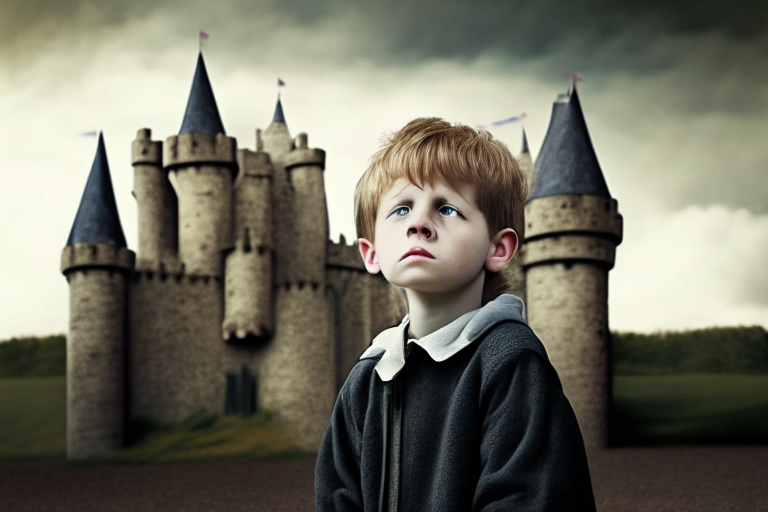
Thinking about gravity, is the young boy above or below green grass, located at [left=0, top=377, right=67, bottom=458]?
above

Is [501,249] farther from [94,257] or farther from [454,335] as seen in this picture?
[94,257]

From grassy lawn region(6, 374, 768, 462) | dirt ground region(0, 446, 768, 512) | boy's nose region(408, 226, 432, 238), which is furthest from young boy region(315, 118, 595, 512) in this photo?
grassy lawn region(6, 374, 768, 462)

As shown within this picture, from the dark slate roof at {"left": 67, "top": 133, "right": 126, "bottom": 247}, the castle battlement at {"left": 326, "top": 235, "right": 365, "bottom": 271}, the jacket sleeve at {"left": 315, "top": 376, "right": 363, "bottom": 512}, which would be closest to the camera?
the jacket sleeve at {"left": 315, "top": 376, "right": 363, "bottom": 512}

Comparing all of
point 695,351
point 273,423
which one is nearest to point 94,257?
point 273,423

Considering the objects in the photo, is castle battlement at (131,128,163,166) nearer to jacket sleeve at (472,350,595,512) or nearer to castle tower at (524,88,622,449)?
castle tower at (524,88,622,449)

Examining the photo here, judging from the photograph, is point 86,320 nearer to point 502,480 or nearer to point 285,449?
point 285,449

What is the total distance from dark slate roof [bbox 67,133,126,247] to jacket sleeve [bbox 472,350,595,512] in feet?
51.1

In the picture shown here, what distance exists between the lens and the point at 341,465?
2498 millimetres

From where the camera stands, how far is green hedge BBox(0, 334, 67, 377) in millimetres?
17359

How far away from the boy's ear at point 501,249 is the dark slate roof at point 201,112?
16204 millimetres

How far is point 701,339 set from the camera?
19234 millimetres

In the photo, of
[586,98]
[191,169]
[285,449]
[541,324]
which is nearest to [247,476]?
[285,449]

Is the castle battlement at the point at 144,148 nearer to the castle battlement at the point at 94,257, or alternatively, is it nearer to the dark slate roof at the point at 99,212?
the dark slate roof at the point at 99,212

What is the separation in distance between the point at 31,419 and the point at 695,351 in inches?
560
